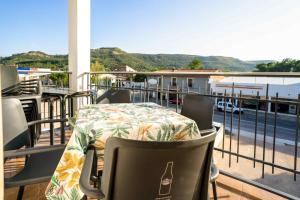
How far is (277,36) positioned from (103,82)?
41597 millimetres

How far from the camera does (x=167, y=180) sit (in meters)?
0.92

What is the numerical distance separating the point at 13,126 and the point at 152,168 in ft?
4.44

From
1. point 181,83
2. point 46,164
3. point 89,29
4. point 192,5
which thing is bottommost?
point 46,164

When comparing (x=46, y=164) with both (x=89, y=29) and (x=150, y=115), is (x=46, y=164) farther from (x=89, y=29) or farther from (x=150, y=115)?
(x=89, y=29)

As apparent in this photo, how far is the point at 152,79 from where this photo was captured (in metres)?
4.16

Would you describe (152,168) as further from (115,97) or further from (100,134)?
(115,97)

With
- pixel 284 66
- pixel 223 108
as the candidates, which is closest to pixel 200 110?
pixel 223 108

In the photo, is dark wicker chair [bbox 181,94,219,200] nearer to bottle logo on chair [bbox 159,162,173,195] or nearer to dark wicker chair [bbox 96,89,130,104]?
dark wicker chair [bbox 96,89,130,104]

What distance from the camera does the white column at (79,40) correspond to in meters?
4.43

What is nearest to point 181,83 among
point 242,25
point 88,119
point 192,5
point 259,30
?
point 88,119

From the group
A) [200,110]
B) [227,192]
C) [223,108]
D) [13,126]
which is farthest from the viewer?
[223,108]

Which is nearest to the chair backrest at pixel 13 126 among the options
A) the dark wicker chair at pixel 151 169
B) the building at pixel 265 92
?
the dark wicker chair at pixel 151 169

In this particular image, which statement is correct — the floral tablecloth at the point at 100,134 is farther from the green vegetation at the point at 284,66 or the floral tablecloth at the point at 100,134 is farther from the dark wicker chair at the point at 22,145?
the green vegetation at the point at 284,66

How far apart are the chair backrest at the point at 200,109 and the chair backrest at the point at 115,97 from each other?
2.72ft
